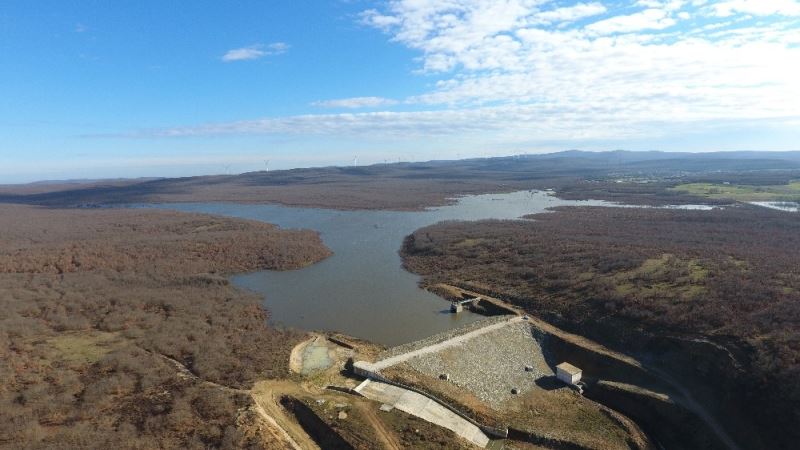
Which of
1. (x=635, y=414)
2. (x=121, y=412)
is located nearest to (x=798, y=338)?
(x=635, y=414)

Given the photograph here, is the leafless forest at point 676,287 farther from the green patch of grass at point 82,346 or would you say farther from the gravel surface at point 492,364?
the green patch of grass at point 82,346

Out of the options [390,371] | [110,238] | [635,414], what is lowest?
[635,414]

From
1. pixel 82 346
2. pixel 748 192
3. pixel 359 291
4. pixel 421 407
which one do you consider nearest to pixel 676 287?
pixel 421 407

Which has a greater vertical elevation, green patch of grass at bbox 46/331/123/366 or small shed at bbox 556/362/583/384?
green patch of grass at bbox 46/331/123/366

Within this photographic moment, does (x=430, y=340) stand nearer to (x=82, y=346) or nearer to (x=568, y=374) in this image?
(x=568, y=374)

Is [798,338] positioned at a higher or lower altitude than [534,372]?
higher

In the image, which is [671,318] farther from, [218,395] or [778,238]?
[778,238]

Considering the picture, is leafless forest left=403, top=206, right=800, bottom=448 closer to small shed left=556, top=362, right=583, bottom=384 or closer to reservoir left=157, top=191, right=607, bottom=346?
reservoir left=157, top=191, right=607, bottom=346

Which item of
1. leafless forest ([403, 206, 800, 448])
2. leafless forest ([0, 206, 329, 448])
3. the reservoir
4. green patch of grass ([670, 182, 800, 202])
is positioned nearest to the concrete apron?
leafless forest ([0, 206, 329, 448])
